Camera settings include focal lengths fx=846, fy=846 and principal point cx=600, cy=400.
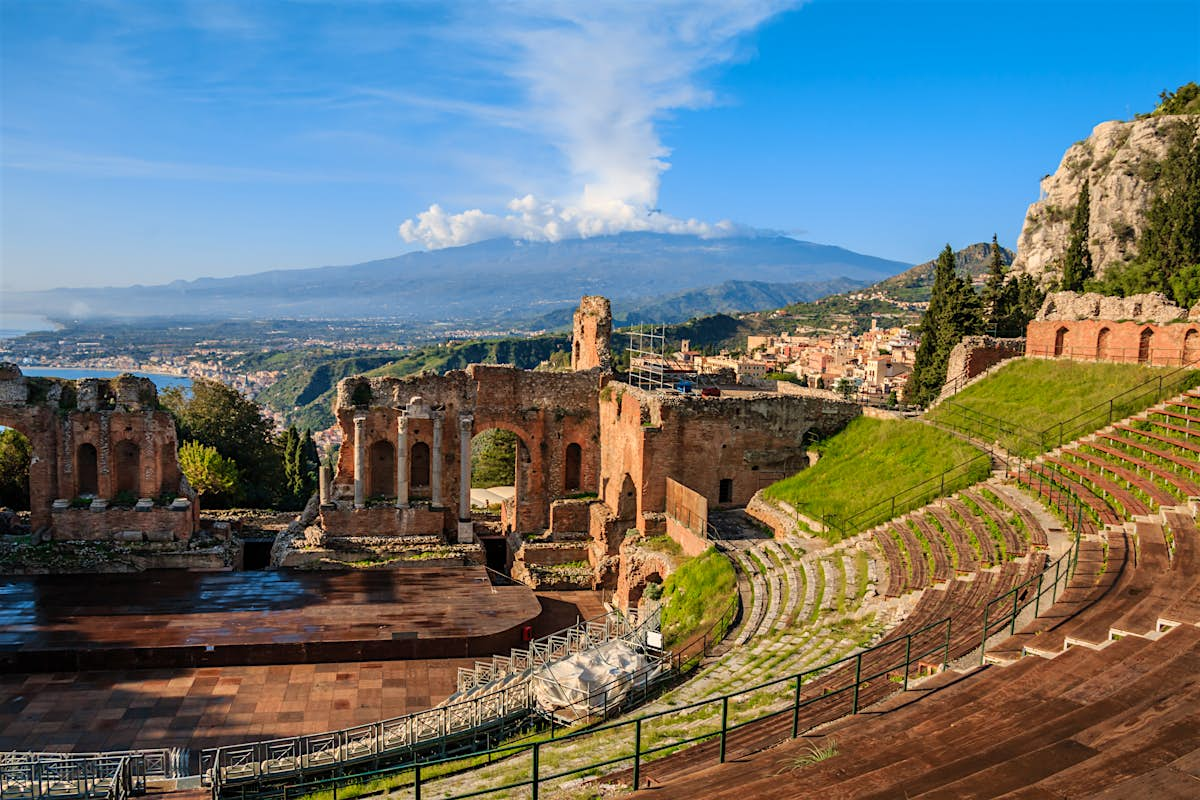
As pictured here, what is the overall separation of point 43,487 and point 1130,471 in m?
32.9

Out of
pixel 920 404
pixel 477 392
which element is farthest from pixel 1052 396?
pixel 477 392

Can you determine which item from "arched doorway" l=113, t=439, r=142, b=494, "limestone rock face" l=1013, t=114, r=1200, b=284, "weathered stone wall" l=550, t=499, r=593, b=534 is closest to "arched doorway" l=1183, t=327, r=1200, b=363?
"weathered stone wall" l=550, t=499, r=593, b=534

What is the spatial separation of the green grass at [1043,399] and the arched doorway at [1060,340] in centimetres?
79

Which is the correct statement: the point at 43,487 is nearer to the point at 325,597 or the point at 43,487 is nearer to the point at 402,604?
the point at 325,597

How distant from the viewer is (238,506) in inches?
1522

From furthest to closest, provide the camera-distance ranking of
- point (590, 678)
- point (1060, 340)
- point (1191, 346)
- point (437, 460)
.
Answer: point (437, 460)
point (1060, 340)
point (1191, 346)
point (590, 678)

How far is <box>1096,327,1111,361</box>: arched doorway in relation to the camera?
27.7 m

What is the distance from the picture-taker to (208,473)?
121 ft

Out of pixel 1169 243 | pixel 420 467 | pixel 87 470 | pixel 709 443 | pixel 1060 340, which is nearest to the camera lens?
pixel 709 443

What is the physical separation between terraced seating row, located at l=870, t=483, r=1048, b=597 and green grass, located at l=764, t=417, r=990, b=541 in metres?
1.16

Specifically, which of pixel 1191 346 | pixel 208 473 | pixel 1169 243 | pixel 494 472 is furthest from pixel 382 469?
pixel 1169 243

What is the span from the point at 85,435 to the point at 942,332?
3733 cm

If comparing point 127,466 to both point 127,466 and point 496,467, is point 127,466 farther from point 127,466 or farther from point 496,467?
point 496,467

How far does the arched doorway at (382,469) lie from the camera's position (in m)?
33.2
